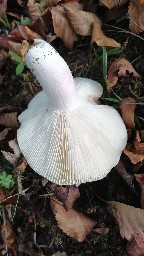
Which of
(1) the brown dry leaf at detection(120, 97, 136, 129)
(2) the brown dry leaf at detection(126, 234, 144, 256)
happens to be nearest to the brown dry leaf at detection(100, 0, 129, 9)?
(1) the brown dry leaf at detection(120, 97, 136, 129)

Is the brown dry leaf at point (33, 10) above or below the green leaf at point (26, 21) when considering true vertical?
above

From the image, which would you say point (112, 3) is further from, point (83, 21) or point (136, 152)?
point (136, 152)

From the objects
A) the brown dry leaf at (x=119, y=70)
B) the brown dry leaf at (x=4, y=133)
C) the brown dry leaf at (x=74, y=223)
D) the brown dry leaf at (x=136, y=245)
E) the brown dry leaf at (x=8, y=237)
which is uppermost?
the brown dry leaf at (x=119, y=70)

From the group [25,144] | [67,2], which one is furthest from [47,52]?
[67,2]

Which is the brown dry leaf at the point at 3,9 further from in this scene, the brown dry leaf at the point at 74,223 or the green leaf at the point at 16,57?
the brown dry leaf at the point at 74,223

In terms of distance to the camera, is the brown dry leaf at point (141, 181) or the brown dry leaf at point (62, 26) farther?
the brown dry leaf at point (62, 26)

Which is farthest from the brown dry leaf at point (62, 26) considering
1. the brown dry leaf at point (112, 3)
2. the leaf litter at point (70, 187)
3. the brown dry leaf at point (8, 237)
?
the brown dry leaf at point (8, 237)

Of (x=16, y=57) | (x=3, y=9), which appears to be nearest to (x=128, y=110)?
(x=16, y=57)
